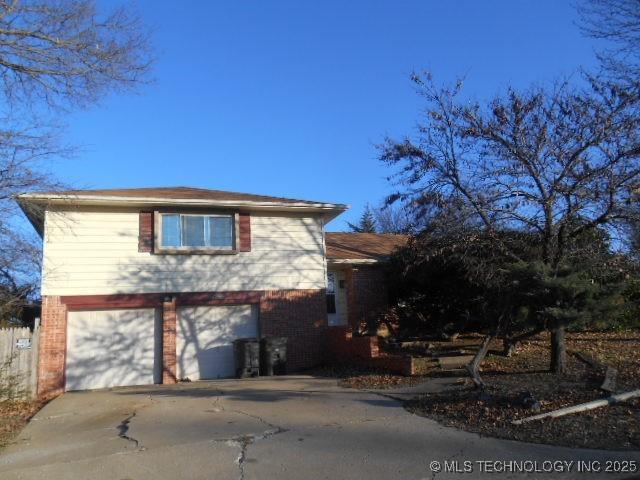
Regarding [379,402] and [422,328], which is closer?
[379,402]

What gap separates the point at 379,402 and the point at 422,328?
7542mm

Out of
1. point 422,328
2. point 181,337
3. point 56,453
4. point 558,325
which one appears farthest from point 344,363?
point 56,453

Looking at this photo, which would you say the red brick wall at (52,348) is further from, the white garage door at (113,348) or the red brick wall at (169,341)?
the red brick wall at (169,341)

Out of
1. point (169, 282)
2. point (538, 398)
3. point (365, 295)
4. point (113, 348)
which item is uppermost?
point (169, 282)

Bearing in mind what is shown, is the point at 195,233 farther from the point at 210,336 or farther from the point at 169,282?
the point at 210,336

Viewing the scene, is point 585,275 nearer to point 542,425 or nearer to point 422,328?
point 542,425

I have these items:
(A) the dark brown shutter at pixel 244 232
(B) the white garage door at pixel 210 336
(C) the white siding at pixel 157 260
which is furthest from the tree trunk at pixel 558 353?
(A) the dark brown shutter at pixel 244 232

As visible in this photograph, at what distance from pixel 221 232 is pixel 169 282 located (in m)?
1.99

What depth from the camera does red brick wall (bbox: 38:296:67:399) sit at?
542 inches

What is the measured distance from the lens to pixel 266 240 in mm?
16312

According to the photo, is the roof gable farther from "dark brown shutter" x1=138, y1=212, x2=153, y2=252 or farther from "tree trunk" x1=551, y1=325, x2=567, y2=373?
"tree trunk" x1=551, y1=325, x2=567, y2=373

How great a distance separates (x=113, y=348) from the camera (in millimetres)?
14852

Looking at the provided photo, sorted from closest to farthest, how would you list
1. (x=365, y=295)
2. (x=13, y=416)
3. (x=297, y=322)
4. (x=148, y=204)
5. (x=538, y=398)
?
(x=538, y=398) < (x=13, y=416) < (x=148, y=204) < (x=297, y=322) < (x=365, y=295)

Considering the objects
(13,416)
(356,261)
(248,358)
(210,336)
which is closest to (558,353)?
(248,358)
